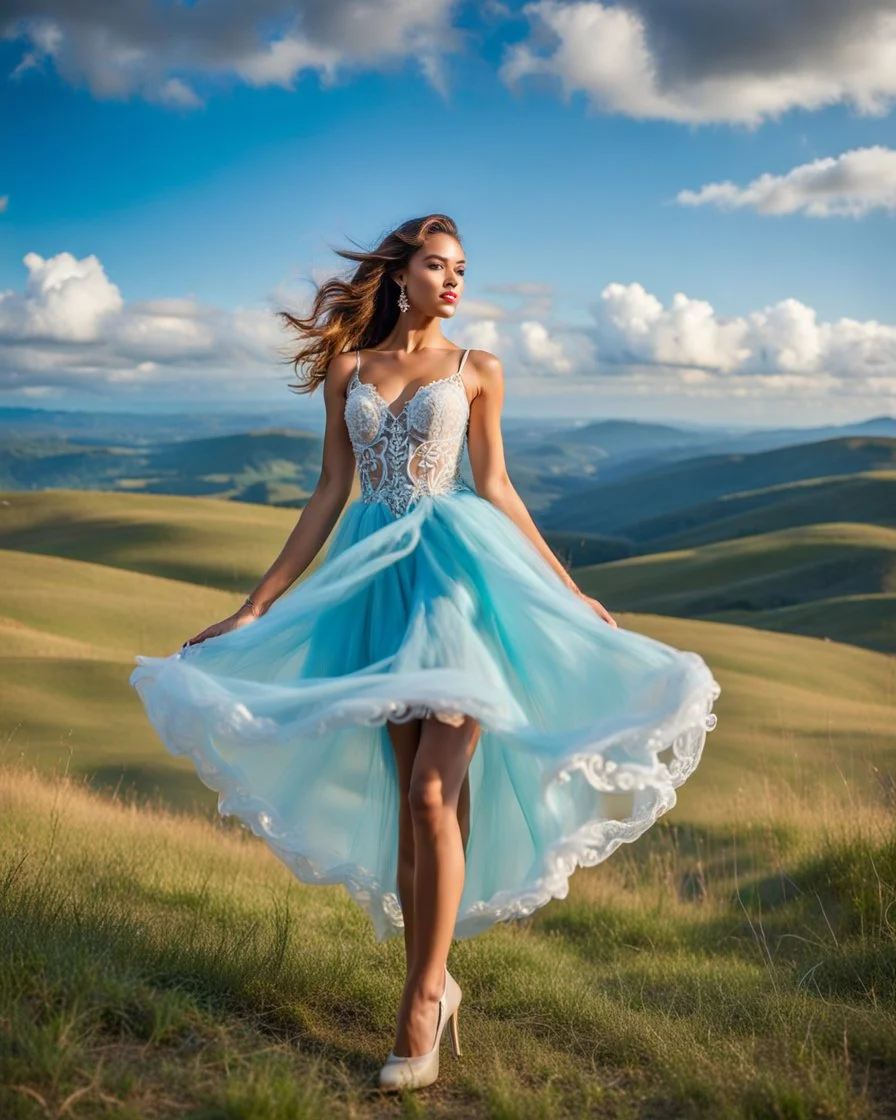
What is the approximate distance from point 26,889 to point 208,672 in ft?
4.93

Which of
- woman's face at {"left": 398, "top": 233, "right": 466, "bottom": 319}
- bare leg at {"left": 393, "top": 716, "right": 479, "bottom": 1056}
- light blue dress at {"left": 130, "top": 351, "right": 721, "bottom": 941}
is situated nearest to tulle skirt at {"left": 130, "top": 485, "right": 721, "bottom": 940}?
light blue dress at {"left": 130, "top": 351, "right": 721, "bottom": 941}

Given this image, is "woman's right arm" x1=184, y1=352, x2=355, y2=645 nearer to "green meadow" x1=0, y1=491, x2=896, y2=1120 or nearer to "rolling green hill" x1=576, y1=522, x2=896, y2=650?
"green meadow" x1=0, y1=491, x2=896, y2=1120

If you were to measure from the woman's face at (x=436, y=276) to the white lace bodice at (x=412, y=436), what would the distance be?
30cm

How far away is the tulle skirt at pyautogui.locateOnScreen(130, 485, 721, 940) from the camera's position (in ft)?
12.4

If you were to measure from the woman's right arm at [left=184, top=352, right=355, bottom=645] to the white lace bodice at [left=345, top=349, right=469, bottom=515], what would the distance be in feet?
0.58

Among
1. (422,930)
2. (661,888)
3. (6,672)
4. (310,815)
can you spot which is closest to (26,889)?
(310,815)

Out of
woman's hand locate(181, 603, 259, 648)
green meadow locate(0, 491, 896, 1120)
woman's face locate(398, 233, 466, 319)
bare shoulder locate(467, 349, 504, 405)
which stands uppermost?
woman's face locate(398, 233, 466, 319)

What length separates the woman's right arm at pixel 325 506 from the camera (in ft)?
15.7

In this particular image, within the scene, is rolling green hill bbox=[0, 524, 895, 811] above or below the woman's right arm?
below

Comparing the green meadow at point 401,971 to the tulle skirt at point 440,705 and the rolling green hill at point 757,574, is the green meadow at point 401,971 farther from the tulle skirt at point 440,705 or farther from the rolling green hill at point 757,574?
the rolling green hill at point 757,574

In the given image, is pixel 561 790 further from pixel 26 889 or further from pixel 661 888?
pixel 661 888

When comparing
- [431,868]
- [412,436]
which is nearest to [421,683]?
[431,868]

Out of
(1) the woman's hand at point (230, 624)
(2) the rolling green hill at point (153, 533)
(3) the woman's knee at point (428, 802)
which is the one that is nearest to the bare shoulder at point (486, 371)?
(1) the woman's hand at point (230, 624)

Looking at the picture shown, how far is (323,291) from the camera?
5.12 metres
